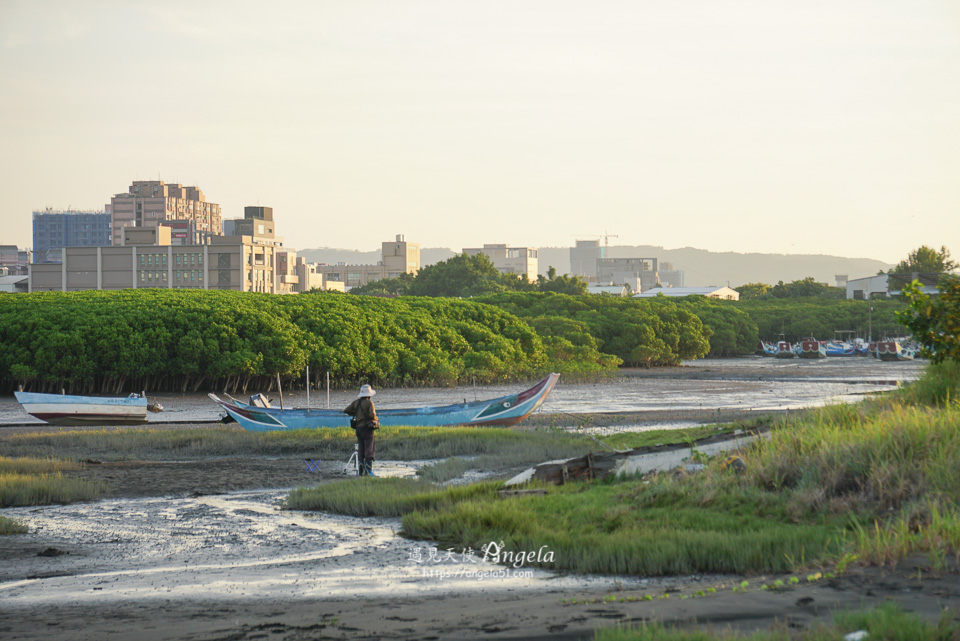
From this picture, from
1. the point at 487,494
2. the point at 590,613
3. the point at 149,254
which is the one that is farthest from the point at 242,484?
the point at 149,254

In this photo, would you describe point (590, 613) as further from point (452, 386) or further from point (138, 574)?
point (452, 386)

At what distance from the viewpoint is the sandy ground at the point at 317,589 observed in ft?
24.1

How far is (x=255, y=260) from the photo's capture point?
475 feet

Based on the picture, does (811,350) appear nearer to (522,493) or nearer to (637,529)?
(522,493)

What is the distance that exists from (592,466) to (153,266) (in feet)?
429

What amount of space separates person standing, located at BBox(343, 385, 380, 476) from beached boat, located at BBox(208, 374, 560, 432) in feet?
23.9

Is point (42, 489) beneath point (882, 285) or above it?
beneath

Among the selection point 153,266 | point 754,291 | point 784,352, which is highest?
point 153,266

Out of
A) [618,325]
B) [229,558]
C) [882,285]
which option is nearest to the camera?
[229,558]

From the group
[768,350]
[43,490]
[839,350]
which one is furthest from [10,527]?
[839,350]

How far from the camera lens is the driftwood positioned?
46.8ft

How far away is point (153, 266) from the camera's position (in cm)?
13488

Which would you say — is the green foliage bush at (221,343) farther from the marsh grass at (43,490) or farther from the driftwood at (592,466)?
the driftwood at (592,466)

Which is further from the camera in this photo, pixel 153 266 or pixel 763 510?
pixel 153 266
